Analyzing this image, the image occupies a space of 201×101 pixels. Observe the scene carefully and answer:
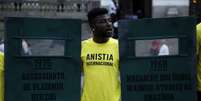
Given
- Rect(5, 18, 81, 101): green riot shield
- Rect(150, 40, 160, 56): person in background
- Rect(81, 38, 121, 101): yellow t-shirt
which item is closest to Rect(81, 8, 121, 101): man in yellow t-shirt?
Rect(81, 38, 121, 101): yellow t-shirt

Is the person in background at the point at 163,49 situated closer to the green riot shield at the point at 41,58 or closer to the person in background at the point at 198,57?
the person in background at the point at 198,57

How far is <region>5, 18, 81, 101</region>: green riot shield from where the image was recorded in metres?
5.91

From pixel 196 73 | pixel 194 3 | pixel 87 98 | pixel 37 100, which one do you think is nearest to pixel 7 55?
pixel 37 100

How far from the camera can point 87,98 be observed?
252 inches

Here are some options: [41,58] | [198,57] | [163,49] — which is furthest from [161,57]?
[41,58]

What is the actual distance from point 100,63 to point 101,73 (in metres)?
0.10

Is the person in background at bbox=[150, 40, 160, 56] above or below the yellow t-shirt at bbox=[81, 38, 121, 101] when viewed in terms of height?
above

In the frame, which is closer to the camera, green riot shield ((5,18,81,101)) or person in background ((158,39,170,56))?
person in background ((158,39,170,56))

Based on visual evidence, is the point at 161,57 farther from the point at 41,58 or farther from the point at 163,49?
A: the point at 41,58

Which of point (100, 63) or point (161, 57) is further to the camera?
point (100, 63)

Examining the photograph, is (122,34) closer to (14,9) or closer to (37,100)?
(37,100)

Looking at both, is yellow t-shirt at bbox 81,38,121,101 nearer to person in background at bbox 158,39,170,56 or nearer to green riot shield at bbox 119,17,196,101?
green riot shield at bbox 119,17,196,101

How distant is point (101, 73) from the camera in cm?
636

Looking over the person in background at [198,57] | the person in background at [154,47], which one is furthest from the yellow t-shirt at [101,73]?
the person in background at [198,57]
